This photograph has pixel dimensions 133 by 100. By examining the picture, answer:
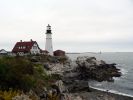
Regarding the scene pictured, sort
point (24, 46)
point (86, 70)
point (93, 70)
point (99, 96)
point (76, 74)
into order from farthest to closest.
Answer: point (24, 46) < point (86, 70) < point (93, 70) < point (76, 74) < point (99, 96)

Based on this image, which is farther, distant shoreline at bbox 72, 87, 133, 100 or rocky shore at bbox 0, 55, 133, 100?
rocky shore at bbox 0, 55, 133, 100

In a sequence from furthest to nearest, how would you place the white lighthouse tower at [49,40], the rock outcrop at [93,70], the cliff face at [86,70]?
the white lighthouse tower at [49,40], the rock outcrop at [93,70], the cliff face at [86,70]

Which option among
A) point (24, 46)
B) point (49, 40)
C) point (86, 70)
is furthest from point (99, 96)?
point (24, 46)

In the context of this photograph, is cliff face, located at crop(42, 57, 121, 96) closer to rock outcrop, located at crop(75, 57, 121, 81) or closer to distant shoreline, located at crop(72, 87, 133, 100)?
rock outcrop, located at crop(75, 57, 121, 81)

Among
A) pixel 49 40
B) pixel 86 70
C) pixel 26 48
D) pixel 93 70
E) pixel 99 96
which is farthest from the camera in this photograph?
pixel 26 48

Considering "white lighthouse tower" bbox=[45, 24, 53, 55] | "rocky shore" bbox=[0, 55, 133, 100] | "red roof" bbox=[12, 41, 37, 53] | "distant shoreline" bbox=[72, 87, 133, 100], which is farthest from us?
"red roof" bbox=[12, 41, 37, 53]

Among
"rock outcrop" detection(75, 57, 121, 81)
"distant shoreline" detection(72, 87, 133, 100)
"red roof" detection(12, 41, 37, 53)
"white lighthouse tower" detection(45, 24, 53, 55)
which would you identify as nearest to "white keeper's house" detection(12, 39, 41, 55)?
"red roof" detection(12, 41, 37, 53)

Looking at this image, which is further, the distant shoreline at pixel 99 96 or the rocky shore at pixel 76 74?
the rocky shore at pixel 76 74

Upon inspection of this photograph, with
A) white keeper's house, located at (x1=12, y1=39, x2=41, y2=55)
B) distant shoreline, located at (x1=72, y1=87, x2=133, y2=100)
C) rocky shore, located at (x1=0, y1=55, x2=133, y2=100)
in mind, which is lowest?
distant shoreline, located at (x1=72, y1=87, x2=133, y2=100)

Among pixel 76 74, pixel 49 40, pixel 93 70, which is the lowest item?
pixel 76 74

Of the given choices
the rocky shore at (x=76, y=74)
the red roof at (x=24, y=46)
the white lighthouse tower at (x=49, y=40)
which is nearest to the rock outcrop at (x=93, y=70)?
the rocky shore at (x=76, y=74)

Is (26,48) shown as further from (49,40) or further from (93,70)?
(93,70)

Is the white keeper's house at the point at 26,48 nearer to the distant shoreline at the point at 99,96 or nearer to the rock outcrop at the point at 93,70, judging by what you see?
the rock outcrop at the point at 93,70

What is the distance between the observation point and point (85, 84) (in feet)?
155
